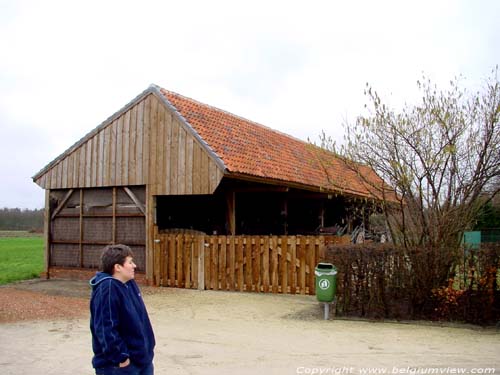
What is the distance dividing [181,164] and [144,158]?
1.38 meters

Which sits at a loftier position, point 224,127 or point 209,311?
point 224,127

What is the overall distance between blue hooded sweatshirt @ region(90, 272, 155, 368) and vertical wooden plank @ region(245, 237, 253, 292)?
964cm

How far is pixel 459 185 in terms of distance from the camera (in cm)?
1066

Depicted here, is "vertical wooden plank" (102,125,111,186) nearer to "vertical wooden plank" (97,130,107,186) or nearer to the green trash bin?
"vertical wooden plank" (97,130,107,186)

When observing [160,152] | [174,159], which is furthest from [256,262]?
[160,152]

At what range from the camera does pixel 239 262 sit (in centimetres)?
1399

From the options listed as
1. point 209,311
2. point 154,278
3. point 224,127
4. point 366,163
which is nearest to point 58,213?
point 154,278

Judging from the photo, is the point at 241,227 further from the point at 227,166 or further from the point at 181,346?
the point at 181,346

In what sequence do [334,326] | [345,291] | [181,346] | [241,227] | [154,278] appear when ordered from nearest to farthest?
[181,346], [334,326], [345,291], [154,278], [241,227]

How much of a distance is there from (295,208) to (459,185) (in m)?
12.2

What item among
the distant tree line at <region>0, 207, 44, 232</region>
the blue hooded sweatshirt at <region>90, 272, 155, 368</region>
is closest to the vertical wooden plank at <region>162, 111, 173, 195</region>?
the blue hooded sweatshirt at <region>90, 272, 155, 368</region>

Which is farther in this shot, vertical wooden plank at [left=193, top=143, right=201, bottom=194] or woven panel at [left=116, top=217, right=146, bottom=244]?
woven panel at [left=116, top=217, right=146, bottom=244]


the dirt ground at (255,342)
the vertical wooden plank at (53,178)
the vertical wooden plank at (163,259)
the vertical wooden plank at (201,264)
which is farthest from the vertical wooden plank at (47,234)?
the vertical wooden plank at (201,264)

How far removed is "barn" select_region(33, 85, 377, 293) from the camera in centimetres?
1383
